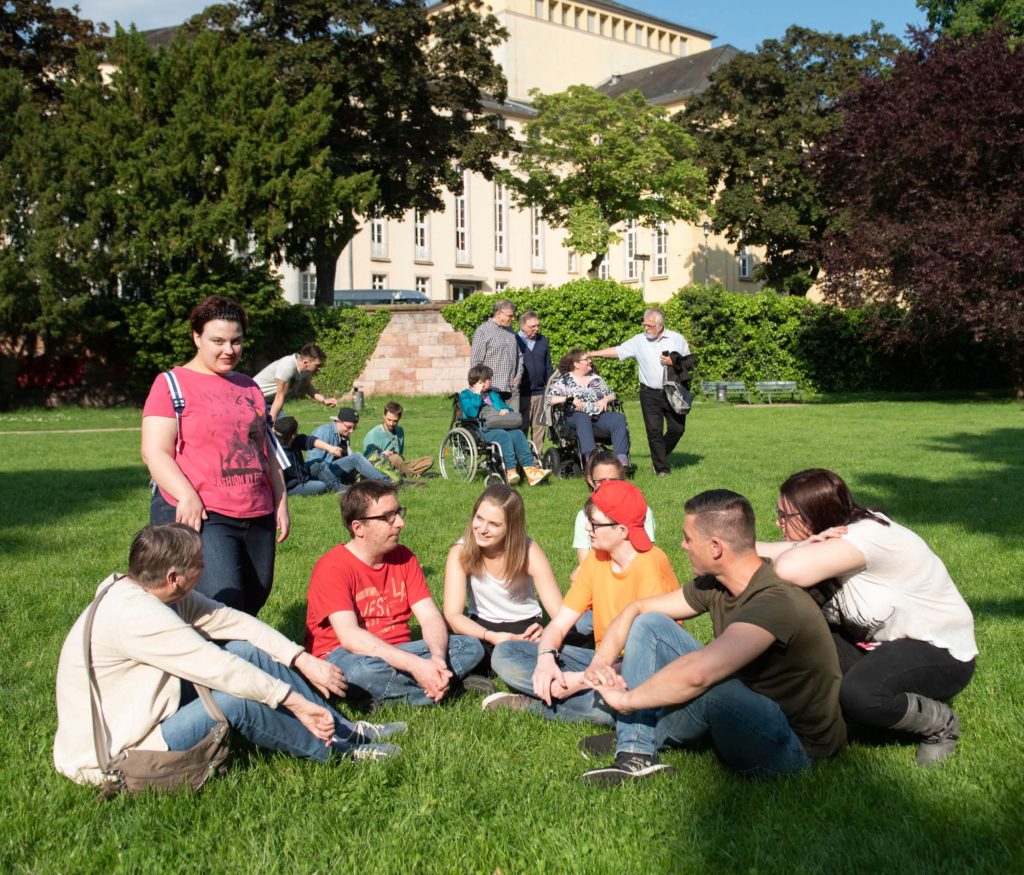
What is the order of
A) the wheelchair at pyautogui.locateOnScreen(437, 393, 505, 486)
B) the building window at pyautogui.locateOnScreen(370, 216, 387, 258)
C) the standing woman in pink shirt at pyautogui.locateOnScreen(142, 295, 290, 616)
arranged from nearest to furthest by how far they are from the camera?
the standing woman in pink shirt at pyautogui.locateOnScreen(142, 295, 290, 616)
the wheelchair at pyautogui.locateOnScreen(437, 393, 505, 486)
the building window at pyautogui.locateOnScreen(370, 216, 387, 258)

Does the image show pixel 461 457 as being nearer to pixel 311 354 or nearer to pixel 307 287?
pixel 311 354

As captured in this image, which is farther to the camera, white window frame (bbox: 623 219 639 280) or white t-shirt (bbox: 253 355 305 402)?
white window frame (bbox: 623 219 639 280)

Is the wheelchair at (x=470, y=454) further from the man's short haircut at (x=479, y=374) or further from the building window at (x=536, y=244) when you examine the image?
the building window at (x=536, y=244)

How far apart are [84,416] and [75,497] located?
658 inches

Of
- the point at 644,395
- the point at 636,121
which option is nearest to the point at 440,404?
the point at 644,395

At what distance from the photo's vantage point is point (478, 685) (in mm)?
5379

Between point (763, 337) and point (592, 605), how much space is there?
2835 cm

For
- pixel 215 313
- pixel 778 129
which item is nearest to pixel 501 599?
pixel 215 313

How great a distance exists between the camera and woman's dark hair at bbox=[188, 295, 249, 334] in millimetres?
4895

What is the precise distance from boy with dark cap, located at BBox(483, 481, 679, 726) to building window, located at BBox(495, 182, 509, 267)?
6409 cm

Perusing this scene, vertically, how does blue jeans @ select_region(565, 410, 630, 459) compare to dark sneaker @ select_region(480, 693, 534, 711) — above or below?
above

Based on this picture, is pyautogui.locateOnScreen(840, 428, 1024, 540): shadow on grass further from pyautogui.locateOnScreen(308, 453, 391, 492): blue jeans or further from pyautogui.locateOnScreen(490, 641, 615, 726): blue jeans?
pyautogui.locateOnScreen(308, 453, 391, 492): blue jeans

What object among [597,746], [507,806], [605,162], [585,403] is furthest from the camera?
[605,162]

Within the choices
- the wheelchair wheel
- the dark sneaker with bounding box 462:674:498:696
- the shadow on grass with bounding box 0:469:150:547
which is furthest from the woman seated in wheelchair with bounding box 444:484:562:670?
the wheelchair wheel
